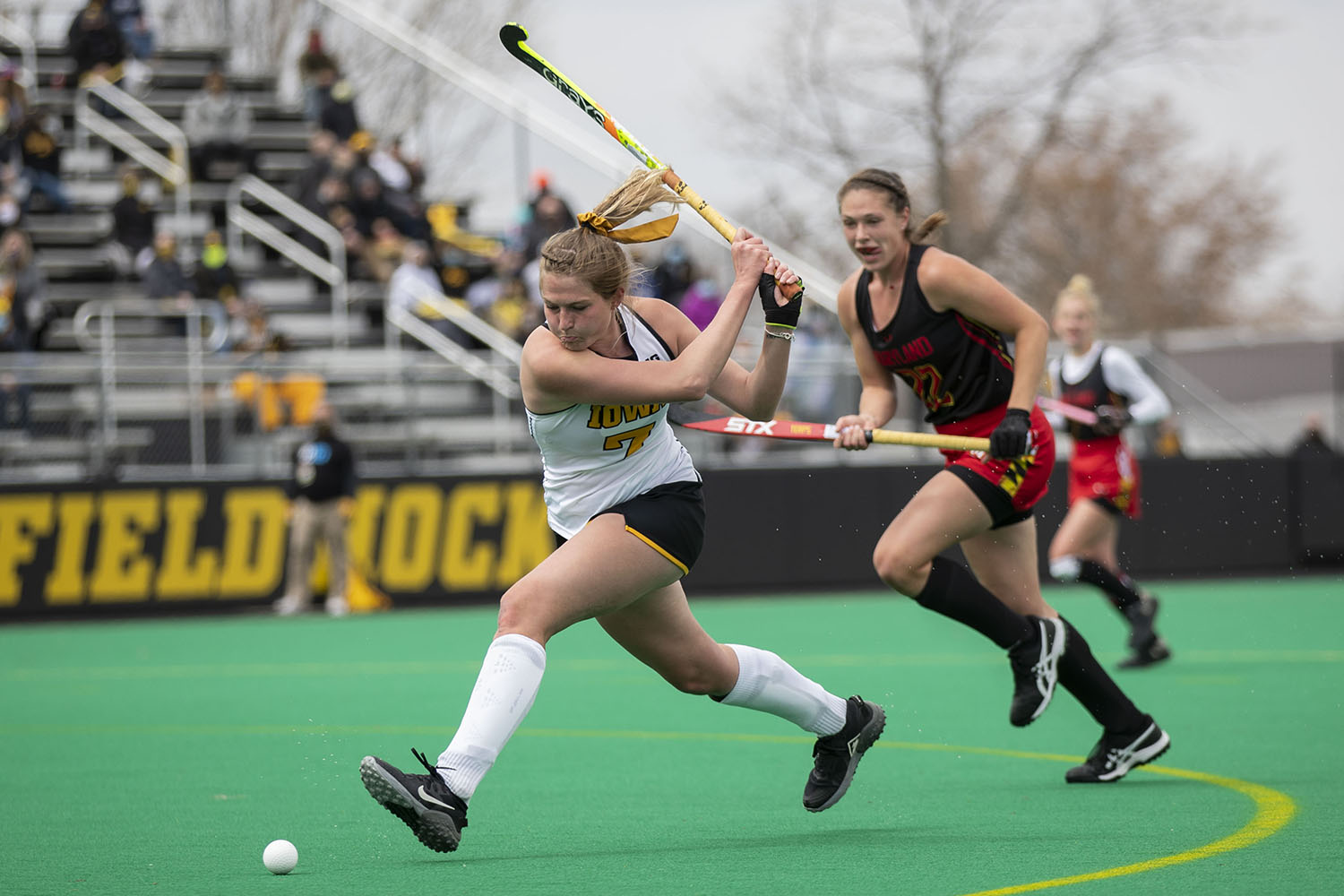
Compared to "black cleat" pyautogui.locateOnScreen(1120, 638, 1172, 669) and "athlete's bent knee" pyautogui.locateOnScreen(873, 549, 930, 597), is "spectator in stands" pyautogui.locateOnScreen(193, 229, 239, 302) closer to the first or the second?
"black cleat" pyautogui.locateOnScreen(1120, 638, 1172, 669)

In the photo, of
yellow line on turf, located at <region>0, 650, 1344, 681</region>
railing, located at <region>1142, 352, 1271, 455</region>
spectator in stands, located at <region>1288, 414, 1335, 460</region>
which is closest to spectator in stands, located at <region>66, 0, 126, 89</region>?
yellow line on turf, located at <region>0, 650, 1344, 681</region>

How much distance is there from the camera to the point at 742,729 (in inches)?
325

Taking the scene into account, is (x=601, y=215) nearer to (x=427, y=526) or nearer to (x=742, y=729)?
(x=742, y=729)

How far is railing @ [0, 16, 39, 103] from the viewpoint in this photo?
71.6ft

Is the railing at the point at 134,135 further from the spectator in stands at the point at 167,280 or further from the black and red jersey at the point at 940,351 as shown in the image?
the black and red jersey at the point at 940,351

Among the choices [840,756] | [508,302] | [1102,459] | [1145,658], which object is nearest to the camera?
[840,756]

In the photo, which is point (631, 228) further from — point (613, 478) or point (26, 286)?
point (26, 286)

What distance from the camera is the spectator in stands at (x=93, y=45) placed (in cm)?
2194

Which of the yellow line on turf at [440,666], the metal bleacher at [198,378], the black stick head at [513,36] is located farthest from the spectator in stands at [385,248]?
the black stick head at [513,36]

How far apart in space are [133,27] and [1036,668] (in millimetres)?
19475

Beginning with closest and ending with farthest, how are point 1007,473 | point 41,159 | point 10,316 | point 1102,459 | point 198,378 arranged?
point 1007,473, point 1102,459, point 198,378, point 10,316, point 41,159

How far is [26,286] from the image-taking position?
1716 centimetres

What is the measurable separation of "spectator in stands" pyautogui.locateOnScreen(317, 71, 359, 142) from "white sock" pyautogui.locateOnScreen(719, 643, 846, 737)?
16.7 metres

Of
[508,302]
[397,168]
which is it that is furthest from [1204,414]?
[397,168]
